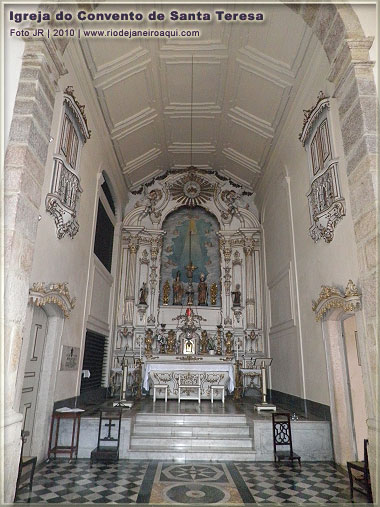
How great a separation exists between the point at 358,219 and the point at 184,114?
7.15 m

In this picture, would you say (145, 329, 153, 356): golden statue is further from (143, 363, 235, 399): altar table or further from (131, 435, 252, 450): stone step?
(131, 435, 252, 450): stone step

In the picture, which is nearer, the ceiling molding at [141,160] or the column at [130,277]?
the ceiling molding at [141,160]

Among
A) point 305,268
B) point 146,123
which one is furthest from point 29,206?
point 146,123

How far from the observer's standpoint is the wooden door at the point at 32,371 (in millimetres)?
5674

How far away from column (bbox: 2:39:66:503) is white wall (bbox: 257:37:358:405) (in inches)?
168

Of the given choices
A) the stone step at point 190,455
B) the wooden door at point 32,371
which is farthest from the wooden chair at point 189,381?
the wooden door at point 32,371

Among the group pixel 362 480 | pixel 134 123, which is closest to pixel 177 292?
pixel 134 123

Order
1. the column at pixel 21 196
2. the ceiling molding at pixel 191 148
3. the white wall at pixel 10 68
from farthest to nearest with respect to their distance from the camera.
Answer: the ceiling molding at pixel 191 148, the white wall at pixel 10 68, the column at pixel 21 196

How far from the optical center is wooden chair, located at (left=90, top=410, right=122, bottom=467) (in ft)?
19.0

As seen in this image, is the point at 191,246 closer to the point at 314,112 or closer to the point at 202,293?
the point at 202,293

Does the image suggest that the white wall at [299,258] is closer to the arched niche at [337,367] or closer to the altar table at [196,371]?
the arched niche at [337,367]

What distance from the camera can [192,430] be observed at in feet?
22.4

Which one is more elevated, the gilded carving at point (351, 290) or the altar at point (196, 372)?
the gilded carving at point (351, 290)

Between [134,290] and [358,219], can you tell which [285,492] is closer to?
[358,219]
